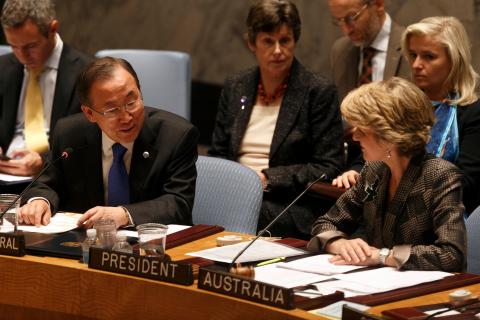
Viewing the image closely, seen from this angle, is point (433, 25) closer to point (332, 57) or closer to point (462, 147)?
point (462, 147)

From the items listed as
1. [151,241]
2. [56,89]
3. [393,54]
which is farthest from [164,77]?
[151,241]

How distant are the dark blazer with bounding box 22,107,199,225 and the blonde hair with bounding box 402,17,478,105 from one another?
3.85ft

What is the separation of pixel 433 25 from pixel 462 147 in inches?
21.6

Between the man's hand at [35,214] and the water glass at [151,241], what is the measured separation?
0.62 metres

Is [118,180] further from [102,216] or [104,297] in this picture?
[104,297]

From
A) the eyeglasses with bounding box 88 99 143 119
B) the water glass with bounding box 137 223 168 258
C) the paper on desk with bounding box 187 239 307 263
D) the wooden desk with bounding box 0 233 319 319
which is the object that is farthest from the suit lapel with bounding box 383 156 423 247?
the eyeglasses with bounding box 88 99 143 119

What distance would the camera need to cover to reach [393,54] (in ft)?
15.8

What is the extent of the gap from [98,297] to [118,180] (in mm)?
893

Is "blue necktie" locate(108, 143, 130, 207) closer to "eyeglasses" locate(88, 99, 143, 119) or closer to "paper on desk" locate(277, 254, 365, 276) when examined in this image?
"eyeglasses" locate(88, 99, 143, 119)

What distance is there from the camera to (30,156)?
15.4 feet

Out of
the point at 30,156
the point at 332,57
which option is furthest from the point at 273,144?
the point at 30,156

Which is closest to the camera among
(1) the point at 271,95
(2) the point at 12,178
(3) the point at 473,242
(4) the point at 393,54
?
(3) the point at 473,242

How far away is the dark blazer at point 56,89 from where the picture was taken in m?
5.01

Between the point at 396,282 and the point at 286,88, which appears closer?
the point at 396,282
